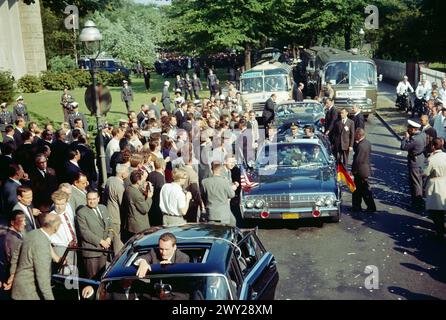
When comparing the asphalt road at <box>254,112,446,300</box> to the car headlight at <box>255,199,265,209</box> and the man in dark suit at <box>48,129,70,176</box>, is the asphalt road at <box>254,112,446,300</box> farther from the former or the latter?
the man in dark suit at <box>48,129,70,176</box>

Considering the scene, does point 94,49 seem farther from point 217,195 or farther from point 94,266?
point 94,266

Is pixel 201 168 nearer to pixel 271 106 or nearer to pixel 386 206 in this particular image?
pixel 386 206

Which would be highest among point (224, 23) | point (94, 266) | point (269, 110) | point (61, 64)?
point (224, 23)

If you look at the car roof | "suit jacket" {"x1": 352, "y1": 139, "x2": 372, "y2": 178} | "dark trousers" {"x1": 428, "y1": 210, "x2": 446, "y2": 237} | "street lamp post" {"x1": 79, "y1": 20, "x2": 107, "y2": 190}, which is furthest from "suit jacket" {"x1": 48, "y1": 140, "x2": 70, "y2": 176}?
"dark trousers" {"x1": 428, "y1": 210, "x2": 446, "y2": 237}

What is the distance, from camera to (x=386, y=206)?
12.2 metres

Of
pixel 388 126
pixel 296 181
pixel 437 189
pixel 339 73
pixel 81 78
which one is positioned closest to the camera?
pixel 437 189

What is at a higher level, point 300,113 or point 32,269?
point 300,113

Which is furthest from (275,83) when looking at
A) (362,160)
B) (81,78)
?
(81,78)

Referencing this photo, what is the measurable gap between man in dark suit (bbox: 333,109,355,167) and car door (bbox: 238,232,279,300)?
27.2ft

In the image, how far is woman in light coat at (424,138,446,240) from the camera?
9.60m

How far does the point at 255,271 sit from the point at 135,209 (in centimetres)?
291

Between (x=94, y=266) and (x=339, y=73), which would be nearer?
(x=94, y=266)

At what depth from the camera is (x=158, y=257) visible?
595cm
